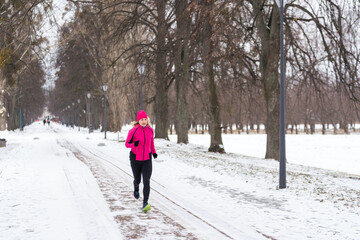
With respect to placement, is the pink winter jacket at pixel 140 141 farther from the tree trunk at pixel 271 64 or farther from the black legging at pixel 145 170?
the tree trunk at pixel 271 64

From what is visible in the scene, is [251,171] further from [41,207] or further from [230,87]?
[230,87]

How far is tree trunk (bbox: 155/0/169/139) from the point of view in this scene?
2167cm

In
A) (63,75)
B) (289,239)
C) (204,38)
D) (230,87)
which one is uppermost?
(63,75)

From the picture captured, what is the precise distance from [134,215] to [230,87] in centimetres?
1670

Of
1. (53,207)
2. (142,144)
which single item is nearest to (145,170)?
(142,144)

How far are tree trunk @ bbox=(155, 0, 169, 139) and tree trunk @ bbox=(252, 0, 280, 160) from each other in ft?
17.9

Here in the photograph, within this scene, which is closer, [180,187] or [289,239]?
[289,239]

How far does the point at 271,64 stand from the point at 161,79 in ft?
32.7

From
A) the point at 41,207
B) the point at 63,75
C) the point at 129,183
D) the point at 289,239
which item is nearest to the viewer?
the point at 289,239

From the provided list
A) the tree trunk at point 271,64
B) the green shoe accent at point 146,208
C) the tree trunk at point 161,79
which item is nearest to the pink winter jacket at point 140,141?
the green shoe accent at point 146,208

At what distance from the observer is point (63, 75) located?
4894 centimetres

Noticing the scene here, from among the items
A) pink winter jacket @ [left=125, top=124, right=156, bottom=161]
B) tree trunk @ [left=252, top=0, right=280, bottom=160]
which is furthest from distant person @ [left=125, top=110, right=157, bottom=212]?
tree trunk @ [left=252, top=0, right=280, bottom=160]

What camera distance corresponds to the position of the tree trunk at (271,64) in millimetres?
16531

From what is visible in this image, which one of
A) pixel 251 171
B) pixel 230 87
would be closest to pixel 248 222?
pixel 251 171
